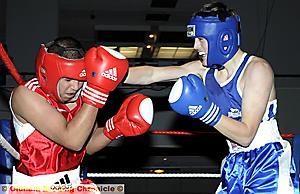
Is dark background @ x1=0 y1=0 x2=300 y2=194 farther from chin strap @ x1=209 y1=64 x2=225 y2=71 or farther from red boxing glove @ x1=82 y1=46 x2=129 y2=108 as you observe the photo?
red boxing glove @ x1=82 y1=46 x2=129 y2=108

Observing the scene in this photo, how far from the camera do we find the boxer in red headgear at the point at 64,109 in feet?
6.25

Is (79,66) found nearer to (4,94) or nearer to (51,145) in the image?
(51,145)

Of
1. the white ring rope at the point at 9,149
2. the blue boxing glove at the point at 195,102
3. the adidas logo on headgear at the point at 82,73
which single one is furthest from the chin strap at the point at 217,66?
the white ring rope at the point at 9,149

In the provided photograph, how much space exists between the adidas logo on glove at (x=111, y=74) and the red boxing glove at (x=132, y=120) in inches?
8.2

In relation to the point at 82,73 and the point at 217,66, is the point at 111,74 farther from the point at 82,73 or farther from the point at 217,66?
the point at 217,66

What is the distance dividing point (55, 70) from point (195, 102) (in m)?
0.48

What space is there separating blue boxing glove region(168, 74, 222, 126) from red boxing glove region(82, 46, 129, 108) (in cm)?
21

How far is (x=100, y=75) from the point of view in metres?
1.90

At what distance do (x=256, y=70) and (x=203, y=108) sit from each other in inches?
10.1

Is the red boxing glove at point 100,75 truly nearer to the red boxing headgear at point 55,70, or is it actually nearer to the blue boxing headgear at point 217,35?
the red boxing headgear at point 55,70

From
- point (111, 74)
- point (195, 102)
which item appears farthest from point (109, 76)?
point (195, 102)

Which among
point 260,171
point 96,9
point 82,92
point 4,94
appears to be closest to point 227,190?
point 260,171

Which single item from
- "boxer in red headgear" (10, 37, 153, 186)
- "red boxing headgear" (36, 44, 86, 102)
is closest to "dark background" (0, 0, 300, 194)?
"boxer in red headgear" (10, 37, 153, 186)

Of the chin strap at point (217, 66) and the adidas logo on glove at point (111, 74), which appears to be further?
the chin strap at point (217, 66)
